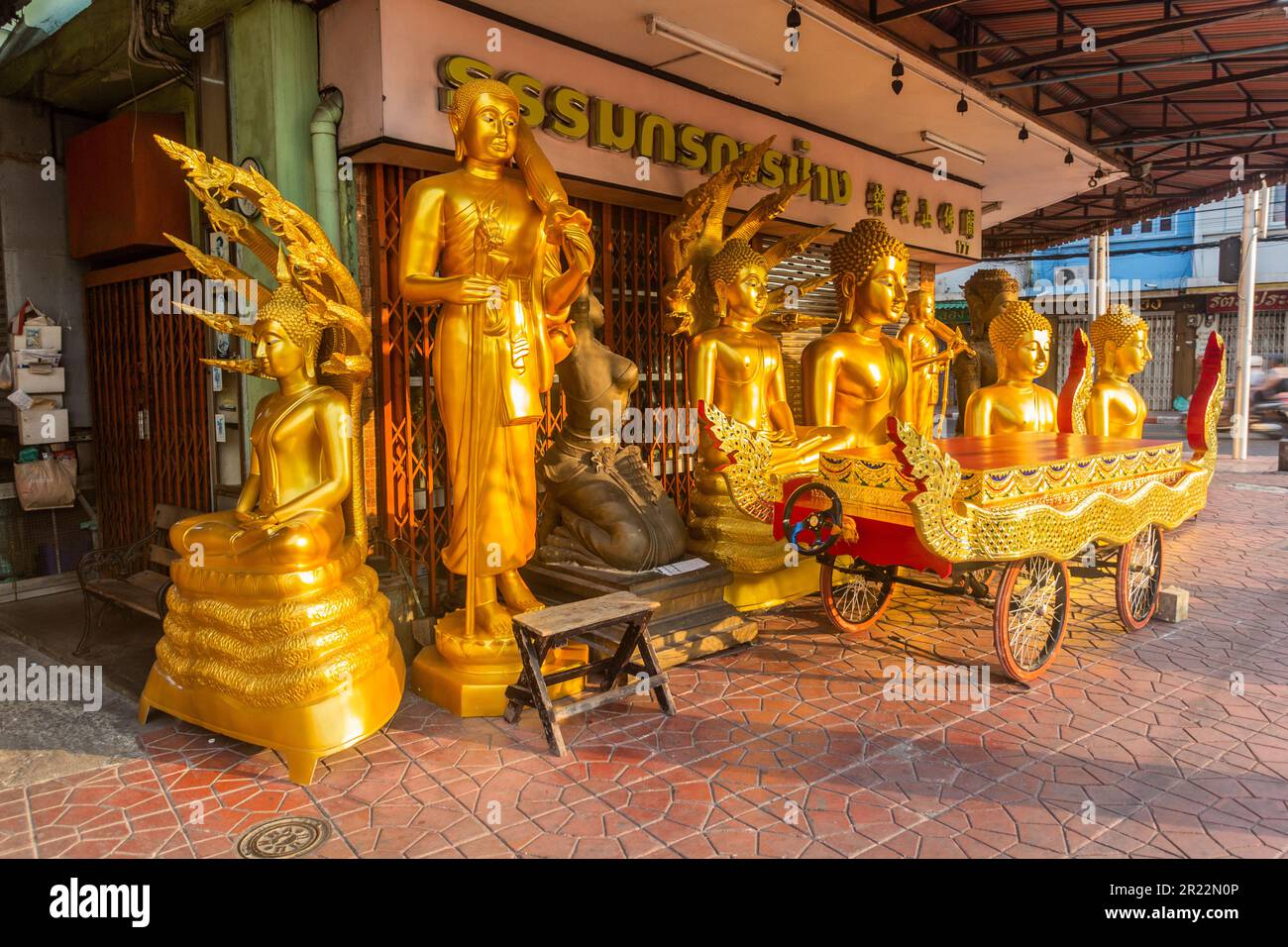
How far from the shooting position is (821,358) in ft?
20.8

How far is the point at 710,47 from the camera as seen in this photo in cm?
638

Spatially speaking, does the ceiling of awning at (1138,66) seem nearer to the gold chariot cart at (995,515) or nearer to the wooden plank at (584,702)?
the gold chariot cart at (995,515)

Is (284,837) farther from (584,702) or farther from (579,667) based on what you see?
(579,667)

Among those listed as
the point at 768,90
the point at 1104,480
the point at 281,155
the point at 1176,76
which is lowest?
the point at 1104,480

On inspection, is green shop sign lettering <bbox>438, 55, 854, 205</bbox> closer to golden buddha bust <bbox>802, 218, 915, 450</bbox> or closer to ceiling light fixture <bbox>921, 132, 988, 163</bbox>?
golden buddha bust <bbox>802, 218, 915, 450</bbox>

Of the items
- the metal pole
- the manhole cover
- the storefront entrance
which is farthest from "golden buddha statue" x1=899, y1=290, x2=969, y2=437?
the metal pole

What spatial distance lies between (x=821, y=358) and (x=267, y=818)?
4.56 metres

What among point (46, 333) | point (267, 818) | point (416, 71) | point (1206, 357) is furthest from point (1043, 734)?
point (46, 333)

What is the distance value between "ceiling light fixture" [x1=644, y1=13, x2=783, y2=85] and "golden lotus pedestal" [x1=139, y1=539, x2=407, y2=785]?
407cm

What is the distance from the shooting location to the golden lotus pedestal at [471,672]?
4.39 meters

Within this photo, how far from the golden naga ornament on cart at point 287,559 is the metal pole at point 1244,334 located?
15377 millimetres

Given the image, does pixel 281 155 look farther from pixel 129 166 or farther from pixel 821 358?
pixel 821 358

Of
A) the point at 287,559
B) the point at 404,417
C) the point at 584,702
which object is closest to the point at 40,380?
the point at 404,417

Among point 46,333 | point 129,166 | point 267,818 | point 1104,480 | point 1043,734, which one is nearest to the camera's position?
point 267,818
